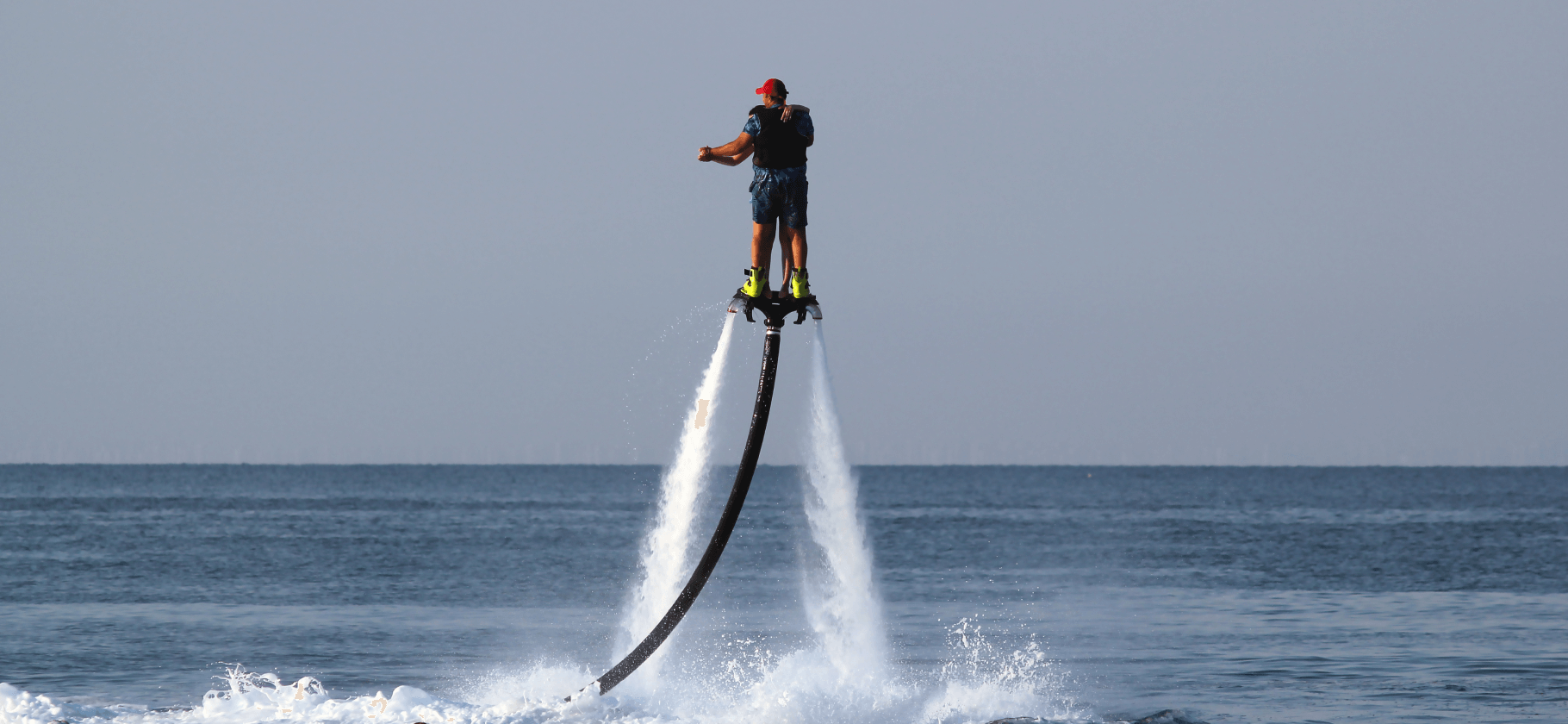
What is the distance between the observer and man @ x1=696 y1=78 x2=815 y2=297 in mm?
14133

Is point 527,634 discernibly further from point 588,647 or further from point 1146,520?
point 1146,520

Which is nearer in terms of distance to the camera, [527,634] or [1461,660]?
[1461,660]

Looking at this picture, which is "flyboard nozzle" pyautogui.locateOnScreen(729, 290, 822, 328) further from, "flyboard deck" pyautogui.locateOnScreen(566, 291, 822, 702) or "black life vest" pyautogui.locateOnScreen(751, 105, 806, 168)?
"black life vest" pyautogui.locateOnScreen(751, 105, 806, 168)

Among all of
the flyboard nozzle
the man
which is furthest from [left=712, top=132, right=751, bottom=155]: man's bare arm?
the flyboard nozzle

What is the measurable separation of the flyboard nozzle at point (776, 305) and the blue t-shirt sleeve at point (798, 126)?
1528 millimetres

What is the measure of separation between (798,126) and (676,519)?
4673mm

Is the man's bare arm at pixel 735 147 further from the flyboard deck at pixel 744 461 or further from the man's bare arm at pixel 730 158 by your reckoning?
the flyboard deck at pixel 744 461

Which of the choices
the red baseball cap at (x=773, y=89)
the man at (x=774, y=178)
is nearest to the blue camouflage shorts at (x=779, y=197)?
the man at (x=774, y=178)

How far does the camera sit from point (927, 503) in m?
130

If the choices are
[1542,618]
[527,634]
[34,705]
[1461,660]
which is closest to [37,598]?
[527,634]

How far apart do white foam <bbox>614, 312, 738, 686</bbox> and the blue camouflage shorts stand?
1048 mm

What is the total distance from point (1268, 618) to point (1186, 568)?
18.7m

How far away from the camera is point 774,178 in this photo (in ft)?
46.6

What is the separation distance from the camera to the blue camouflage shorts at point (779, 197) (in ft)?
46.5
